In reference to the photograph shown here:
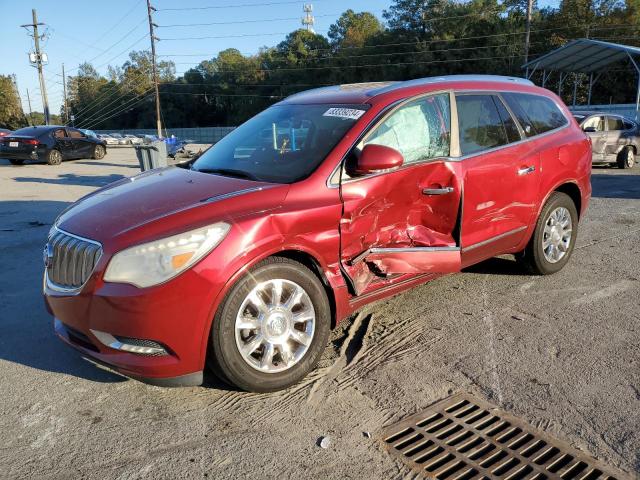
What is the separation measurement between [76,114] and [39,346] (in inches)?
4252

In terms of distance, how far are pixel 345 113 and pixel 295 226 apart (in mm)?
1118

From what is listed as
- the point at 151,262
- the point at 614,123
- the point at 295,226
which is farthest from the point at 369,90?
the point at 614,123

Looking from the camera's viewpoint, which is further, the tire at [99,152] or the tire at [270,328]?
the tire at [99,152]

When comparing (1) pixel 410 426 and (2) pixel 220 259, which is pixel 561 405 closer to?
(1) pixel 410 426

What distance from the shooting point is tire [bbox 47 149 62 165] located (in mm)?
18047

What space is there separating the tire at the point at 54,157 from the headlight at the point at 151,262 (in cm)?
1761

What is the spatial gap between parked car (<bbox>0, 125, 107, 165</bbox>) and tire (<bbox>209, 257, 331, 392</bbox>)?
692 inches

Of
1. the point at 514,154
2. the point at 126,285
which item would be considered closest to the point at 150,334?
the point at 126,285

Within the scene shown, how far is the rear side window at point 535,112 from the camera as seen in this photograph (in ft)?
15.2

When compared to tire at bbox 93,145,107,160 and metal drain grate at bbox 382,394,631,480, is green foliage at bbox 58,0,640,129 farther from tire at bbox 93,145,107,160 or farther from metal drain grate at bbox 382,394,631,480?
metal drain grate at bbox 382,394,631,480

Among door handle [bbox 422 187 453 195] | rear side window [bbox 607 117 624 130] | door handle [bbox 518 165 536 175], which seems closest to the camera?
door handle [bbox 422 187 453 195]

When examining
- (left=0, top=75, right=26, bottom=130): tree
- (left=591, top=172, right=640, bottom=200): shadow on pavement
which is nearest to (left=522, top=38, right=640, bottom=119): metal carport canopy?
(left=591, top=172, right=640, bottom=200): shadow on pavement

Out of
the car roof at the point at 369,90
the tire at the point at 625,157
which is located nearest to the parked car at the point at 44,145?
the car roof at the point at 369,90

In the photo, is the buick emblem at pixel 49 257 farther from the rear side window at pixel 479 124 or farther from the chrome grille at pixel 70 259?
the rear side window at pixel 479 124
